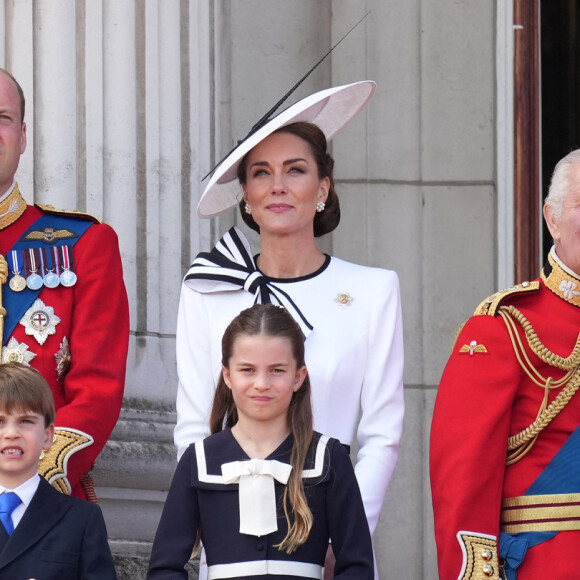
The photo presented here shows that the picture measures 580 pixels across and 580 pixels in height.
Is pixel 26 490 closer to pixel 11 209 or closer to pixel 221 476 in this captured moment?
pixel 221 476

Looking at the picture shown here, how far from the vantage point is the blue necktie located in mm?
3951

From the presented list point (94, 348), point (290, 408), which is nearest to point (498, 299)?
point (290, 408)

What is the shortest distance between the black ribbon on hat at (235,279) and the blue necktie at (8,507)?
81 cm

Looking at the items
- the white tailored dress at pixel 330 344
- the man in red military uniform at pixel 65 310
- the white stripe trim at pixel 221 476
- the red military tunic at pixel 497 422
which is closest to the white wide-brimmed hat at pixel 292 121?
the white tailored dress at pixel 330 344

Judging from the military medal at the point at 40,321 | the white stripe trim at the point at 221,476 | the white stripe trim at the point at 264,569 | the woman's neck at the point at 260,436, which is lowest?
the white stripe trim at the point at 264,569

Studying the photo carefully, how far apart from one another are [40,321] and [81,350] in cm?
15

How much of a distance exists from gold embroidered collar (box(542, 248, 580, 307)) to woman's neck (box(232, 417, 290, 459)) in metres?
0.78

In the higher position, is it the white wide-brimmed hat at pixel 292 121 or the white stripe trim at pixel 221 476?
the white wide-brimmed hat at pixel 292 121

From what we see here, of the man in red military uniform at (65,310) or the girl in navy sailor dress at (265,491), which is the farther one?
the man in red military uniform at (65,310)

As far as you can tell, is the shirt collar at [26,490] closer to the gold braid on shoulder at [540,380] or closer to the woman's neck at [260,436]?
the woman's neck at [260,436]

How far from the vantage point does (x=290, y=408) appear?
405cm

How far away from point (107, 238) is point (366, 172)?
2.24 m

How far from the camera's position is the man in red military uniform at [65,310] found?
4355 mm

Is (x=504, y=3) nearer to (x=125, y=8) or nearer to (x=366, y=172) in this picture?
(x=366, y=172)
